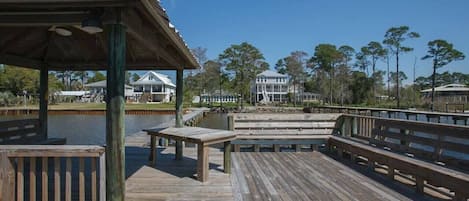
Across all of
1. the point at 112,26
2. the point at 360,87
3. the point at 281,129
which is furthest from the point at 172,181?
the point at 360,87

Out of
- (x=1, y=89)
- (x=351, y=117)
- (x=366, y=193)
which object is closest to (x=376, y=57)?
(x=351, y=117)

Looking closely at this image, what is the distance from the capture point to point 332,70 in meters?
46.6

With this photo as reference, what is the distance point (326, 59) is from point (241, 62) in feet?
48.1

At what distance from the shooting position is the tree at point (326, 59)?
45.7m

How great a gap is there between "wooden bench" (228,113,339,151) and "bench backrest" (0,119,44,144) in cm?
349

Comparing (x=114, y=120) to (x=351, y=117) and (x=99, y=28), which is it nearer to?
(x=99, y=28)

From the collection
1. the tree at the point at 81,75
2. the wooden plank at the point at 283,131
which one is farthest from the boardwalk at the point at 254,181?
the tree at the point at 81,75

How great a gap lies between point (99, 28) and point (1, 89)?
45.2m

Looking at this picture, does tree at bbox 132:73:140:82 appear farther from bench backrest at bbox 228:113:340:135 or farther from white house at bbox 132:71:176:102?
bench backrest at bbox 228:113:340:135

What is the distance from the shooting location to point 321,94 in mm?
49312

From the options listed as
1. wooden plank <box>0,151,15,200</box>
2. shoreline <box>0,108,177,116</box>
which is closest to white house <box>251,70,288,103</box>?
shoreline <box>0,108,177,116</box>

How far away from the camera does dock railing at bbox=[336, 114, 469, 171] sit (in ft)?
12.0

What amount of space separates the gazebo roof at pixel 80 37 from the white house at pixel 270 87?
4919 cm

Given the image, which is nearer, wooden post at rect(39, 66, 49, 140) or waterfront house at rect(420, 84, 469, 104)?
wooden post at rect(39, 66, 49, 140)
